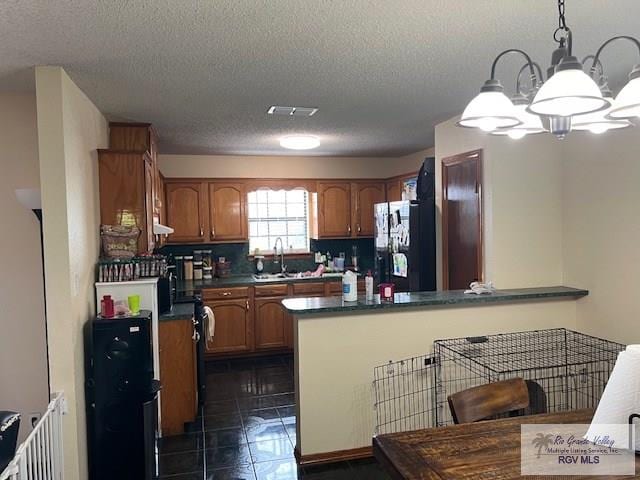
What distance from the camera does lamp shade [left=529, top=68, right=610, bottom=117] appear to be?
1224 mm

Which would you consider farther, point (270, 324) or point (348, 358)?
point (270, 324)

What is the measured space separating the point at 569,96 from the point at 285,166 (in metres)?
4.86

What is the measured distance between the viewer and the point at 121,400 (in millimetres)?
2834

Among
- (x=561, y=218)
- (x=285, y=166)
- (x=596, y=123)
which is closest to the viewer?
(x=596, y=123)

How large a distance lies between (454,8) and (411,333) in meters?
1.98

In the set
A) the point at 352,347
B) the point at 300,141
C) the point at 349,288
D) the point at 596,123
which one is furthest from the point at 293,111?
the point at 596,123

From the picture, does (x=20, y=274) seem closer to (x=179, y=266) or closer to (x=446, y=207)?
(x=179, y=266)

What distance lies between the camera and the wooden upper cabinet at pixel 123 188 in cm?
330

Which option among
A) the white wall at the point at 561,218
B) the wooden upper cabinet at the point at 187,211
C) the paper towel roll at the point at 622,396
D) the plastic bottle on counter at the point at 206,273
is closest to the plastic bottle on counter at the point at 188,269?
the plastic bottle on counter at the point at 206,273

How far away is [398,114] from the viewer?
373 centimetres

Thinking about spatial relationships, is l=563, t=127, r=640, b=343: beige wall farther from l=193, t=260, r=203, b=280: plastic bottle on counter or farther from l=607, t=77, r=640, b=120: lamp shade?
l=193, t=260, r=203, b=280: plastic bottle on counter

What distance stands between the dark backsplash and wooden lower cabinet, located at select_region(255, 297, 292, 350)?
728 millimetres

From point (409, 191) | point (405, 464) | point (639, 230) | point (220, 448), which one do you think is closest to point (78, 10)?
point (405, 464)

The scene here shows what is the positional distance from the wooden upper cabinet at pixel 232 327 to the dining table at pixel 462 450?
379 centimetres
